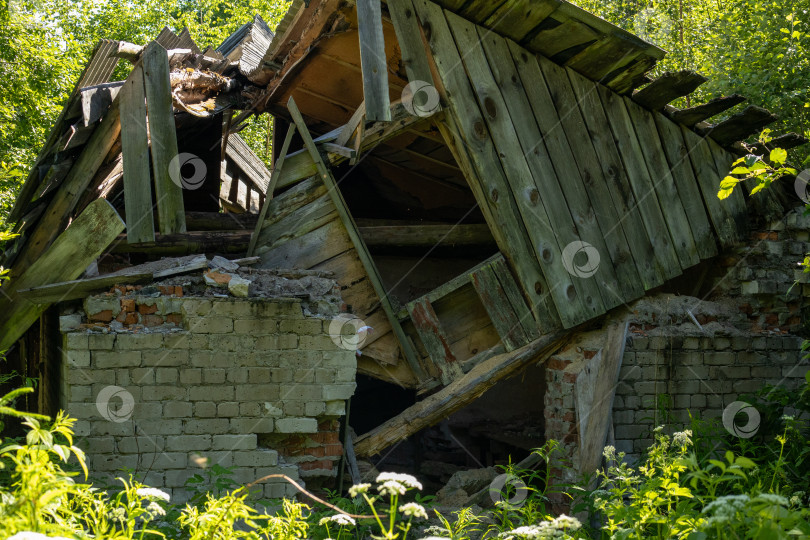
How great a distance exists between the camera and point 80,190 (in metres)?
5.16

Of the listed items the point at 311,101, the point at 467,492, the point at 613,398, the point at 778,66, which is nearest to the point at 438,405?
the point at 467,492

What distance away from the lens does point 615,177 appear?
5492 millimetres

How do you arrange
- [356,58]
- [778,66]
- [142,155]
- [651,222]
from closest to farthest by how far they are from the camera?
[142,155] < [651,222] < [356,58] < [778,66]

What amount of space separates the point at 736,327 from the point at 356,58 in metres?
4.29

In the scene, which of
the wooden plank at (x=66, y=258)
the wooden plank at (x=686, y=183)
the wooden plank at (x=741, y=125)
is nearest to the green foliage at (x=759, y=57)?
the wooden plank at (x=741, y=125)

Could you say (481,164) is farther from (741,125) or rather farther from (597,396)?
(741,125)

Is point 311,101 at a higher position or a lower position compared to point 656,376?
higher

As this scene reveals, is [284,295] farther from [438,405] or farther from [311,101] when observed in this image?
[311,101]

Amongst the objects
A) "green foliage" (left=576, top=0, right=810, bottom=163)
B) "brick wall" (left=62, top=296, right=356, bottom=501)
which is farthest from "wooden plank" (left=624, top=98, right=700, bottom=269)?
"brick wall" (left=62, top=296, right=356, bottom=501)

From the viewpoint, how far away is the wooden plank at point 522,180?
5.02 meters

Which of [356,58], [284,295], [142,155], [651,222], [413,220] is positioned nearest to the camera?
[284,295]

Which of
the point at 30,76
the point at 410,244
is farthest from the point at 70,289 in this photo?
the point at 30,76

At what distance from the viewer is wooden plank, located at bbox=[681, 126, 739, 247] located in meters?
5.86

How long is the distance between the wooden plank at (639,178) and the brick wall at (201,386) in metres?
2.78
